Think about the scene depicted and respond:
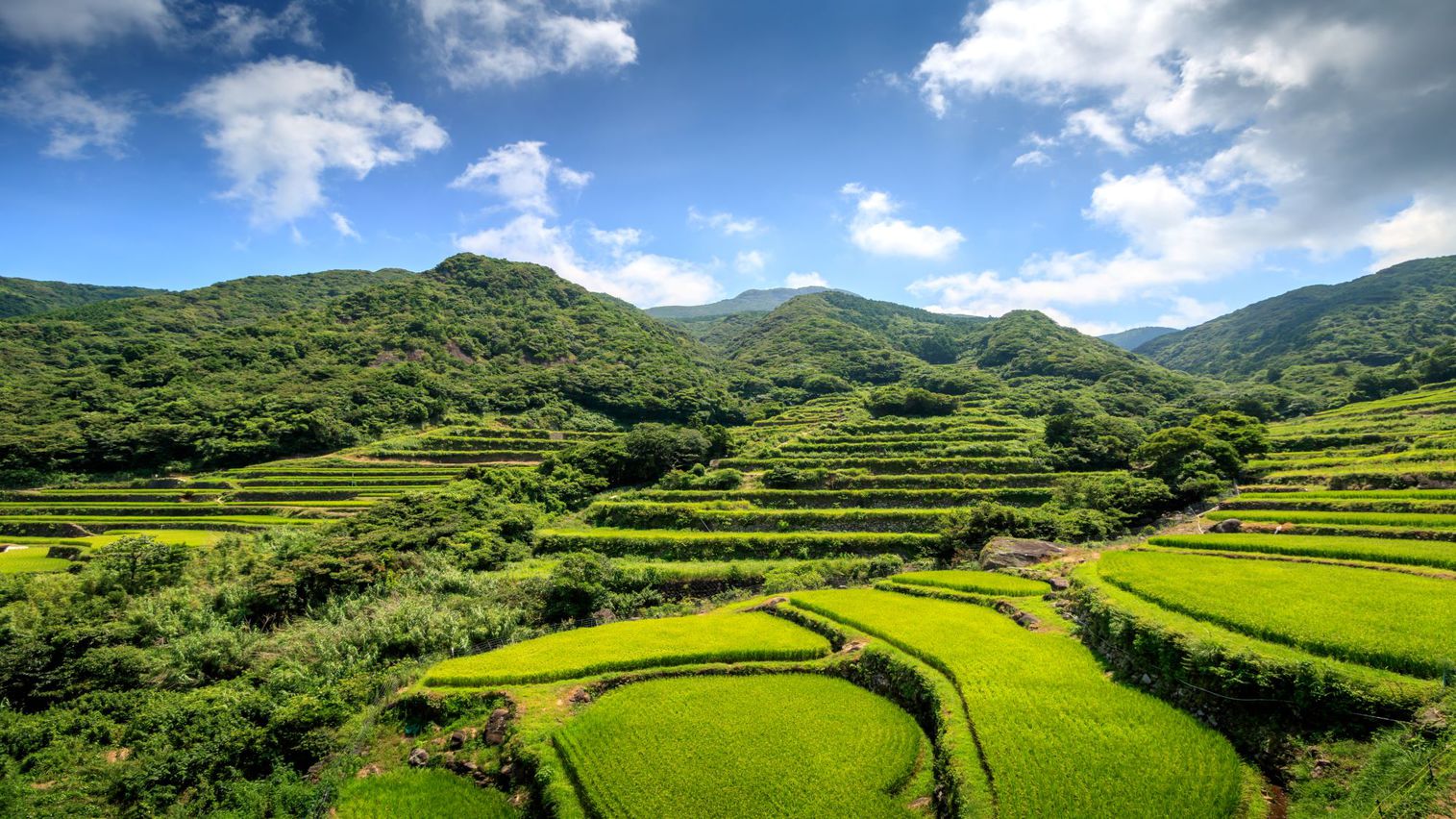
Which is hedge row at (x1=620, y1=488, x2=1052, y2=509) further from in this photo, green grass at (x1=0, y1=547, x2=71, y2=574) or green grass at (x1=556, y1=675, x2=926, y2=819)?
green grass at (x1=0, y1=547, x2=71, y2=574)

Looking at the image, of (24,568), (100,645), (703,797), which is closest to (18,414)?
(24,568)

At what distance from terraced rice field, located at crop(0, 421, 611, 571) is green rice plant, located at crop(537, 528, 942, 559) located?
22390mm

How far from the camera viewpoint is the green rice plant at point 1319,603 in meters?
13.0

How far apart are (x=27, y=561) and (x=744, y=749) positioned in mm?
48361

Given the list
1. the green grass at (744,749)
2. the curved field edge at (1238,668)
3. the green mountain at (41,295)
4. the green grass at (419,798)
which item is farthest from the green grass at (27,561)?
the green mountain at (41,295)

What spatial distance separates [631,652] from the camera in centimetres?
2108

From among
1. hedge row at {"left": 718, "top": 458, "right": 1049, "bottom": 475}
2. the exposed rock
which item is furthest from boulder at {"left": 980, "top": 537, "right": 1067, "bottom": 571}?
the exposed rock

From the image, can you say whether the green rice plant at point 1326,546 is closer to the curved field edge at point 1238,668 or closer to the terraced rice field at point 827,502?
the curved field edge at point 1238,668

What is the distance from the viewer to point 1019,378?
392 feet

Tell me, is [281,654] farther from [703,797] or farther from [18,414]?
[18,414]

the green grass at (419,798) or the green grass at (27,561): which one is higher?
the green grass at (27,561)

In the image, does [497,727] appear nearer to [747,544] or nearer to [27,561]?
[747,544]

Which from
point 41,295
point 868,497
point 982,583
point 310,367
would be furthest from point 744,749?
point 41,295

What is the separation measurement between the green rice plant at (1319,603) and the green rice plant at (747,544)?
51.6 ft
